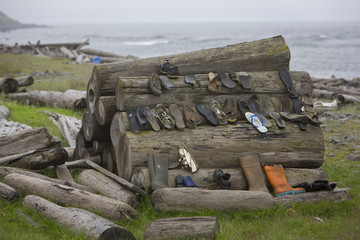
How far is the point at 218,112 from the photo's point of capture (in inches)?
Result: 258

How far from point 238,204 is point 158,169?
1236 millimetres

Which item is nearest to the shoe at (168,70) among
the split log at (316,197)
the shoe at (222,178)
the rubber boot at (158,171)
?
the rubber boot at (158,171)

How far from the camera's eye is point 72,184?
561cm

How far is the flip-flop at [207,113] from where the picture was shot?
21.0 feet

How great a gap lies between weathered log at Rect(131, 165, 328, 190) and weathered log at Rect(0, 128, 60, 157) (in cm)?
184

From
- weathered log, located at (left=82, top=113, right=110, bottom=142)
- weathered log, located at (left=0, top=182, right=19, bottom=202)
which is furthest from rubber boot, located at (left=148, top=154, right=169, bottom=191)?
weathered log, located at (left=0, top=182, right=19, bottom=202)

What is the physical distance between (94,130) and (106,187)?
1.61m

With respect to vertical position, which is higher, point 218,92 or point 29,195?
point 218,92

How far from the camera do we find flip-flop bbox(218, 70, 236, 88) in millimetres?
6871

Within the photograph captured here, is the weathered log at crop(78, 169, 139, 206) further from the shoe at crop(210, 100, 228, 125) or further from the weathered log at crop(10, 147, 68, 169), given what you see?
the shoe at crop(210, 100, 228, 125)

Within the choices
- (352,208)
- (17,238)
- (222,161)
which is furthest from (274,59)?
(17,238)

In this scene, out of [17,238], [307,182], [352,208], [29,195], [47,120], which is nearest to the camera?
[17,238]

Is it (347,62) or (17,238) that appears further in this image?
(347,62)

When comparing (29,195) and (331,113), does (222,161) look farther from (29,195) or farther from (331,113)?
(331,113)
